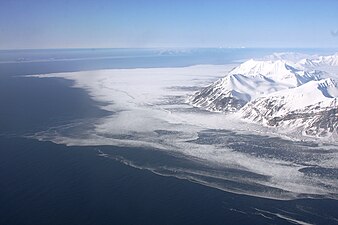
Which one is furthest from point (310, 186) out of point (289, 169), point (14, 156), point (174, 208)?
point (14, 156)

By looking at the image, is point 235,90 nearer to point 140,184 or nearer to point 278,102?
point 278,102

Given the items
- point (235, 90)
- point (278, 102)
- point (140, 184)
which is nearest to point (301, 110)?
point (278, 102)

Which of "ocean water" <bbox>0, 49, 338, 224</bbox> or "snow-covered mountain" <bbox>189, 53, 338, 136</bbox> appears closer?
"ocean water" <bbox>0, 49, 338, 224</bbox>

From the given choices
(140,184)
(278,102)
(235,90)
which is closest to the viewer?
(140,184)

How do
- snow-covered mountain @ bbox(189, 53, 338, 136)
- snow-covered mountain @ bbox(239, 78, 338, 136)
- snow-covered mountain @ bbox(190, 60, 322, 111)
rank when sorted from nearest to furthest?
snow-covered mountain @ bbox(239, 78, 338, 136), snow-covered mountain @ bbox(189, 53, 338, 136), snow-covered mountain @ bbox(190, 60, 322, 111)

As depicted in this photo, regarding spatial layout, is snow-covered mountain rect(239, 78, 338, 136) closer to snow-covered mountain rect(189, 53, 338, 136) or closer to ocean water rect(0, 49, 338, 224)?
snow-covered mountain rect(189, 53, 338, 136)

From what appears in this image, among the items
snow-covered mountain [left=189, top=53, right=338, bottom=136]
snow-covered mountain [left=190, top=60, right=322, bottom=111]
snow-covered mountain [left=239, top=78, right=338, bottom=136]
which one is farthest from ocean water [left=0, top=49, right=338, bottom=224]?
snow-covered mountain [left=190, top=60, right=322, bottom=111]

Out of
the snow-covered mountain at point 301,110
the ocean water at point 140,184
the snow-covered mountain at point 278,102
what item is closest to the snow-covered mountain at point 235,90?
the snow-covered mountain at point 278,102

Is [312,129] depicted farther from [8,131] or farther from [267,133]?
[8,131]

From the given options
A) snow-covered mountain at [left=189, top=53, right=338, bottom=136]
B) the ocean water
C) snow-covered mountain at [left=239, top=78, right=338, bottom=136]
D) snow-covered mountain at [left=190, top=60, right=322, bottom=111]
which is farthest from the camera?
snow-covered mountain at [left=190, top=60, right=322, bottom=111]

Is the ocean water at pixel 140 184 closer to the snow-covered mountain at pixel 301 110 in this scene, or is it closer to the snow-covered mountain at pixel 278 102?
the snow-covered mountain at pixel 301 110

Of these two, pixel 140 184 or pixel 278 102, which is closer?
pixel 140 184
